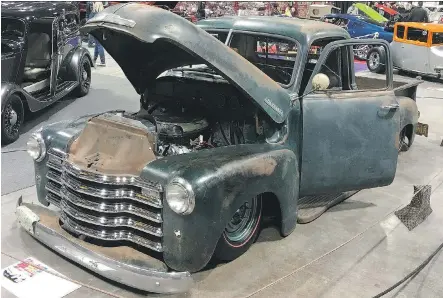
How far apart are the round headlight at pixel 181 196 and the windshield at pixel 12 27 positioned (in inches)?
202

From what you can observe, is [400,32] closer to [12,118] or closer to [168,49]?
[12,118]

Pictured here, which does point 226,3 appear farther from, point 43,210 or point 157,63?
point 43,210

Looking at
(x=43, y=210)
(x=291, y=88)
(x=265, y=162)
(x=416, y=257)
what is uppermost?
(x=291, y=88)

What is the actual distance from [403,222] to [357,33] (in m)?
9.71

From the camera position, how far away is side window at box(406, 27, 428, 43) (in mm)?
10549

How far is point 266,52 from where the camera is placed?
14.1ft

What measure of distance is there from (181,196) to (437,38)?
30.6 feet

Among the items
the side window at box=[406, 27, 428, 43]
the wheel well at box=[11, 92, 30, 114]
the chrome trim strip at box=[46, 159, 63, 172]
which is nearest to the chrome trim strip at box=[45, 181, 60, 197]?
the chrome trim strip at box=[46, 159, 63, 172]

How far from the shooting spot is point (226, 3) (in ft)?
41.7

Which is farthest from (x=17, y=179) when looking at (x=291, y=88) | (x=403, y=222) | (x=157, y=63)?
(x=403, y=222)

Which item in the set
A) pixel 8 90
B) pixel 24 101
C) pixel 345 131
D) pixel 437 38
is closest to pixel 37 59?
pixel 24 101

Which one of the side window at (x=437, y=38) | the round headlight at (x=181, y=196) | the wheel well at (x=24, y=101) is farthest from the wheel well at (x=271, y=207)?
the side window at (x=437, y=38)

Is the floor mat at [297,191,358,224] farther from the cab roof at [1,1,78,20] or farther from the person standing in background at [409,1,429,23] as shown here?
the person standing in background at [409,1,429,23]

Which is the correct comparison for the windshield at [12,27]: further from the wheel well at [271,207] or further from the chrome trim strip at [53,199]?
the wheel well at [271,207]
